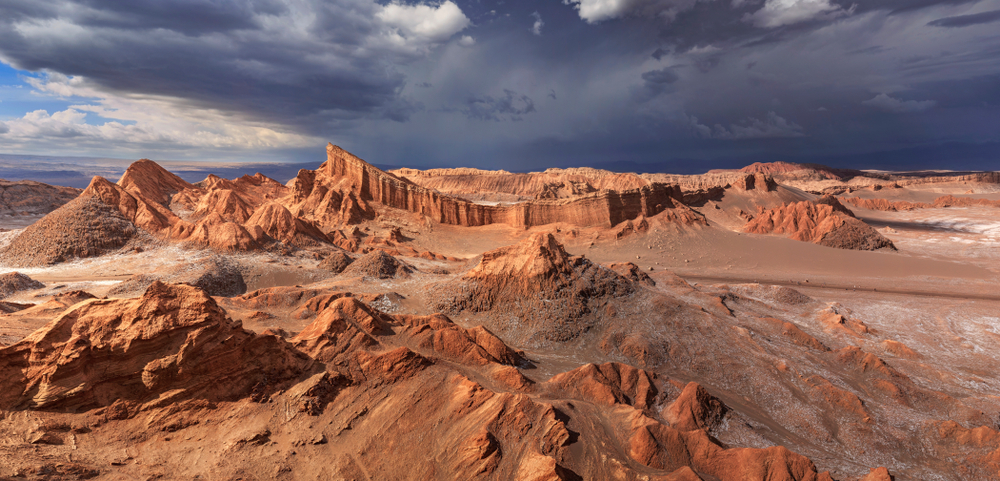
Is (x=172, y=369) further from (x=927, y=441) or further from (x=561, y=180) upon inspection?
(x=561, y=180)

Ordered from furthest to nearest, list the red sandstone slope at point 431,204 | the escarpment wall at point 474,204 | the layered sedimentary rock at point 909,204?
the layered sedimentary rock at point 909,204, the escarpment wall at point 474,204, the red sandstone slope at point 431,204

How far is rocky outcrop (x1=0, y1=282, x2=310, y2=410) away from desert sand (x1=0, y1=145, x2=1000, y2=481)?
0.04 m

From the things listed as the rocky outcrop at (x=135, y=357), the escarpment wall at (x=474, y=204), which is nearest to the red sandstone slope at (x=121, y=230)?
the escarpment wall at (x=474, y=204)

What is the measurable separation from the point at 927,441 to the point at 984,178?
419 ft

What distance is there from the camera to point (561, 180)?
9100 cm

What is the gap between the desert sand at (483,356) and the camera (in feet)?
26.4

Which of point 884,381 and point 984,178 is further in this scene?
point 984,178

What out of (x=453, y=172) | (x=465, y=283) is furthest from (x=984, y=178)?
(x=465, y=283)

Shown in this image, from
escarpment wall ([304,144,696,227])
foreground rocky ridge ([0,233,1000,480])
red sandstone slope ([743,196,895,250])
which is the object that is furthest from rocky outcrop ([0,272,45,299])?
red sandstone slope ([743,196,895,250])

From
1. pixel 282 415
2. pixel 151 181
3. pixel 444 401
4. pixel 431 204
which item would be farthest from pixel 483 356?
pixel 151 181

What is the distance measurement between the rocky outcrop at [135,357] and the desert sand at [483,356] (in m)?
0.04

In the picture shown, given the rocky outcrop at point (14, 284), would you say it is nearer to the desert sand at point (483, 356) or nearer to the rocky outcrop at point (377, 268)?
the desert sand at point (483, 356)

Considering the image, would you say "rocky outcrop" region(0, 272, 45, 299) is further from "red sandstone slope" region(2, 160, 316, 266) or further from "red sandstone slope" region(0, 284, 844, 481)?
"red sandstone slope" region(0, 284, 844, 481)

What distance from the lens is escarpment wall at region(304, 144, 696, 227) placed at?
161 feet
